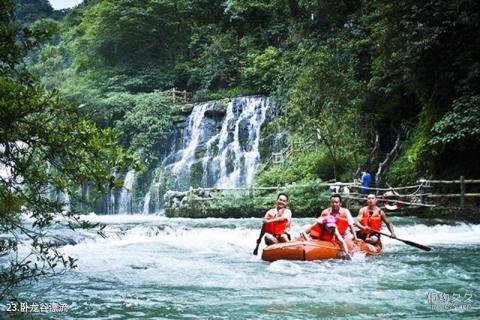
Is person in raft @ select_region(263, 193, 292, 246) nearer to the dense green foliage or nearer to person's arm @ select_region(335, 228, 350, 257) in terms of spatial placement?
person's arm @ select_region(335, 228, 350, 257)

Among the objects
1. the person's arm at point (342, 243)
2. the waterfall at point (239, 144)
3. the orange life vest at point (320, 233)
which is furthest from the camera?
the waterfall at point (239, 144)

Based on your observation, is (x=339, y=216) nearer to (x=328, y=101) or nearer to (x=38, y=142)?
(x=38, y=142)

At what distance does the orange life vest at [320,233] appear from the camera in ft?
28.6

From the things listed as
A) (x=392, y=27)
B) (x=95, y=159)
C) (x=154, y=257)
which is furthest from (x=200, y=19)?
(x=95, y=159)

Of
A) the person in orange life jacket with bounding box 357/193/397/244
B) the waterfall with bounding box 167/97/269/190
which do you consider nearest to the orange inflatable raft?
the person in orange life jacket with bounding box 357/193/397/244

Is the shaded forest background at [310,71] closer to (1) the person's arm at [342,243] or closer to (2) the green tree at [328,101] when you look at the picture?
(2) the green tree at [328,101]

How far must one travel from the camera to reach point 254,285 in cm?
659

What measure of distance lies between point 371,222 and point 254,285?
3.70 m

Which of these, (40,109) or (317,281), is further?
(317,281)

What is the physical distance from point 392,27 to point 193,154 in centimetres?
1176

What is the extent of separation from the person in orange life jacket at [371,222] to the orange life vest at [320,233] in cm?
97

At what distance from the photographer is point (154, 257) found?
9.32 metres

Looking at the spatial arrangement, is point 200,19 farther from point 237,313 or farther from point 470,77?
point 237,313

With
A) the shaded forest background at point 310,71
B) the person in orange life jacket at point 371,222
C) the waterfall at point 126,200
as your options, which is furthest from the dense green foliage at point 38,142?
the waterfall at point 126,200
